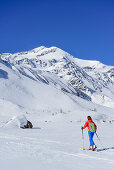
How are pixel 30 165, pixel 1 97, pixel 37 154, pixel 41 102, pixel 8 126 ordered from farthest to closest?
1. pixel 41 102
2. pixel 1 97
3. pixel 8 126
4. pixel 37 154
5. pixel 30 165

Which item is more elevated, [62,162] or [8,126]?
[8,126]

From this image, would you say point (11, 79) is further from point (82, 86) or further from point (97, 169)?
point (82, 86)

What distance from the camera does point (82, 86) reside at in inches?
5022

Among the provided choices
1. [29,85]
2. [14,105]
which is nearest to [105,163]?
[14,105]

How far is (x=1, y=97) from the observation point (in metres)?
32.4

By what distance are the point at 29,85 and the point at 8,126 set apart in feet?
80.3

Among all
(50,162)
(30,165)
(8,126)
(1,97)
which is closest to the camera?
(30,165)

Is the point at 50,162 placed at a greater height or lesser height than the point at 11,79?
lesser

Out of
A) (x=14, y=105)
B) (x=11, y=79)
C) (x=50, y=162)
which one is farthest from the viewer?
(x=11, y=79)

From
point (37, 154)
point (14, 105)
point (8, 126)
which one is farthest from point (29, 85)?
point (37, 154)

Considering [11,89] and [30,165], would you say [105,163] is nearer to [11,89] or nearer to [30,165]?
[30,165]

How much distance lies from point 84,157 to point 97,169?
5.05 ft

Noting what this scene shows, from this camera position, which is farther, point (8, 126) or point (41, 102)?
point (41, 102)

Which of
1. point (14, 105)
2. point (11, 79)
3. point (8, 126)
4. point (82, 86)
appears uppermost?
point (82, 86)
